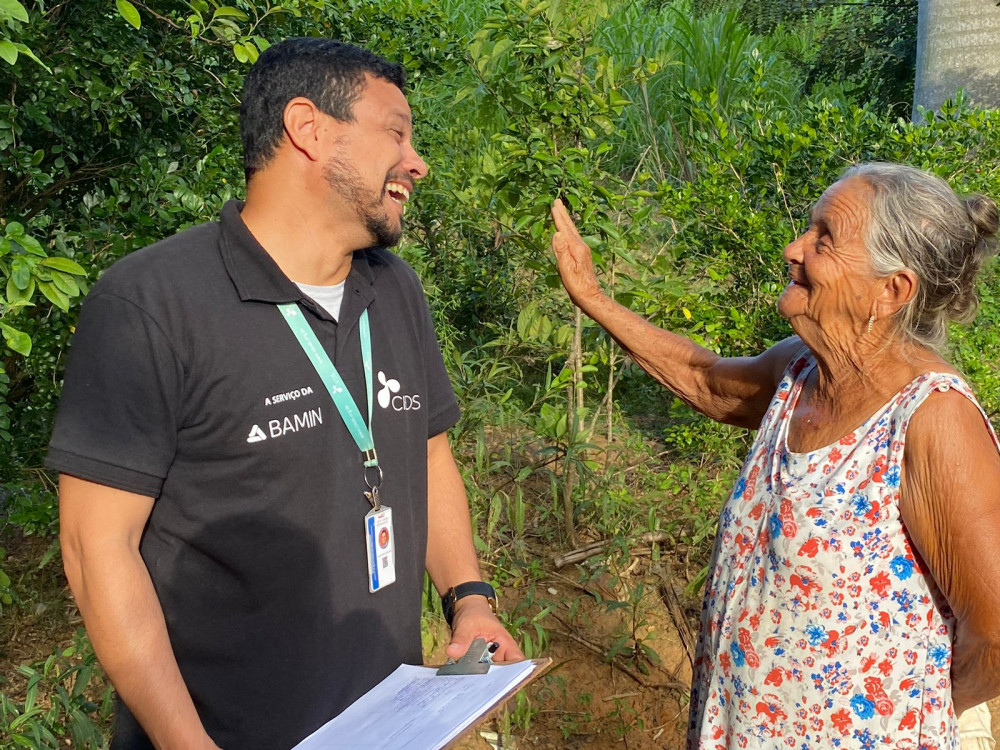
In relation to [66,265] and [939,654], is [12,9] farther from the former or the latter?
[939,654]

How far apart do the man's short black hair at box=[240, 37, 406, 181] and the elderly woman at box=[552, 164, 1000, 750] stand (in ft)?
3.53

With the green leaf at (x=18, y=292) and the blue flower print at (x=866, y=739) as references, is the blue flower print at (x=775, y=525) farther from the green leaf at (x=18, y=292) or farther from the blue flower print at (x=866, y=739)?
the green leaf at (x=18, y=292)

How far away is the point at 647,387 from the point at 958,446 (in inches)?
146

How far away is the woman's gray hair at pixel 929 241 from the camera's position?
7.04 feet

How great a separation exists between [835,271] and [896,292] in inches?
5.3

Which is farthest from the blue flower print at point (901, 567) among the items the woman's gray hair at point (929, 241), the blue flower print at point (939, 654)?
the woman's gray hair at point (929, 241)

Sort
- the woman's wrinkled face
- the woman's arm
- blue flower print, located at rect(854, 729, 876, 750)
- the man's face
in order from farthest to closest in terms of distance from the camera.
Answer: the woman's arm < the woman's wrinkled face < blue flower print, located at rect(854, 729, 876, 750) < the man's face

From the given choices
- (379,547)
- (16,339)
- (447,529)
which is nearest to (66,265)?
(16,339)

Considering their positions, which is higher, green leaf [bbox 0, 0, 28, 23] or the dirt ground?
green leaf [bbox 0, 0, 28, 23]

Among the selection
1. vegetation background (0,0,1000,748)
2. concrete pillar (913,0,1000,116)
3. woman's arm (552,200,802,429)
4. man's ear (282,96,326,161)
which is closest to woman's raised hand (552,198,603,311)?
woman's arm (552,200,802,429)

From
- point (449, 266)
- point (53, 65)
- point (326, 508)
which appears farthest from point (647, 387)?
point (326, 508)

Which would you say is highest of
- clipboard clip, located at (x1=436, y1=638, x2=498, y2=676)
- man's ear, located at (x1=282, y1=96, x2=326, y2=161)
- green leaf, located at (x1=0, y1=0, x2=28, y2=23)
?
green leaf, located at (x1=0, y1=0, x2=28, y2=23)

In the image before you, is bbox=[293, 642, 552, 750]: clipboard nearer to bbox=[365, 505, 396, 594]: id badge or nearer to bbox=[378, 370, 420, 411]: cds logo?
bbox=[365, 505, 396, 594]: id badge

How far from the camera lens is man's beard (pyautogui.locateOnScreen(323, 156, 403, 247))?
198 centimetres
